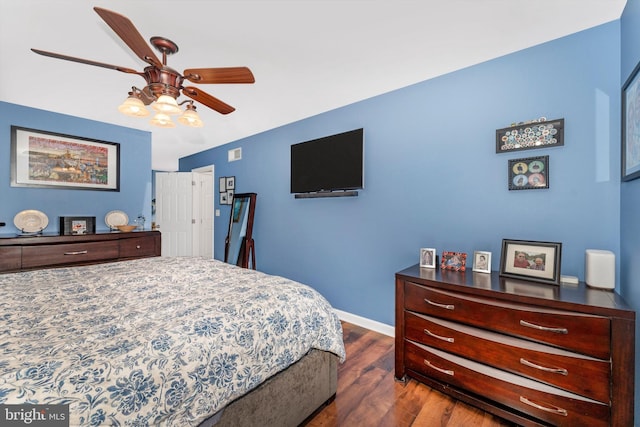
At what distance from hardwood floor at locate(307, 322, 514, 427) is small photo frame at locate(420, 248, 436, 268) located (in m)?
0.85

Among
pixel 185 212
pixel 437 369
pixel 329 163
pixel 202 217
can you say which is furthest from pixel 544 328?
pixel 185 212

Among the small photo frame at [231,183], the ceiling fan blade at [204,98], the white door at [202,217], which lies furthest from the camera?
the white door at [202,217]

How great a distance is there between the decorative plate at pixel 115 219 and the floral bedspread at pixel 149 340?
194 centimetres

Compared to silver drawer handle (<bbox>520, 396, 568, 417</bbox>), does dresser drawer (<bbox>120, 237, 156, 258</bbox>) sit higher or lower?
higher

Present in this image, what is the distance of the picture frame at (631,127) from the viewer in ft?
4.42

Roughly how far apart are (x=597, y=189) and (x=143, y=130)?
5085mm

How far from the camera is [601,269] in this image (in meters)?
1.54

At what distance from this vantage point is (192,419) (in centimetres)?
95

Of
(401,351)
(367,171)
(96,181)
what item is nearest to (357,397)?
(401,351)

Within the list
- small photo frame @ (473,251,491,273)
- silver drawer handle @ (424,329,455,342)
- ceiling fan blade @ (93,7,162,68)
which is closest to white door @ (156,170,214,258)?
ceiling fan blade @ (93,7,162,68)

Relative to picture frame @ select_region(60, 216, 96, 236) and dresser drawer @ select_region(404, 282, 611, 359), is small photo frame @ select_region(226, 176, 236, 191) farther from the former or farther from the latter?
dresser drawer @ select_region(404, 282, 611, 359)

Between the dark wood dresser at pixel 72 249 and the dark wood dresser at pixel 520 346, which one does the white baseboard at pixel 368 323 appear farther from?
the dark wood dresser at pixel 72 249

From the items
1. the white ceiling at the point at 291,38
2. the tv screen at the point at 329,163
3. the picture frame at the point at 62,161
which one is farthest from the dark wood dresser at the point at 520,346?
the picture frame at the point at 62,161

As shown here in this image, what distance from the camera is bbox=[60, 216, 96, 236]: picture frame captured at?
10.5ft
